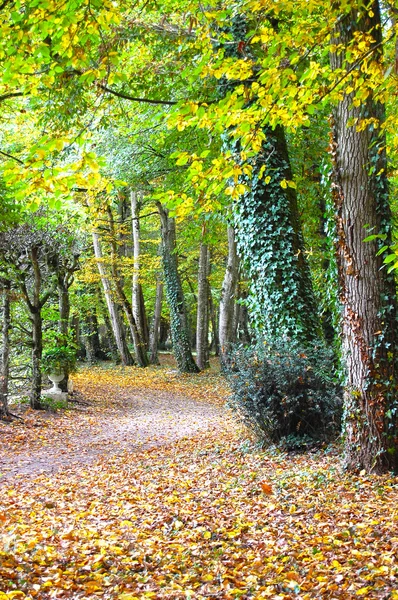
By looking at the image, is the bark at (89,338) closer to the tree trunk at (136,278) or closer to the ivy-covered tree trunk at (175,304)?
the tree trunk at (136,278)

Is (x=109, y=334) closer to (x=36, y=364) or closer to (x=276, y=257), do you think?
(x=36, y=364)

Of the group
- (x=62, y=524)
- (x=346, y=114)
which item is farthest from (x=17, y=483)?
(x=346, y=114)

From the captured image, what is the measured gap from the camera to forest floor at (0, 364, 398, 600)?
3.44 m

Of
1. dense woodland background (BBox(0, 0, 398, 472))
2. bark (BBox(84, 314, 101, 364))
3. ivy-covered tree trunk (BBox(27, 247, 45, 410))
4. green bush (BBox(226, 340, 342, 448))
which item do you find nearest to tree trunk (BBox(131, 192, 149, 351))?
bark (BBox(84, 314, 101, 364))

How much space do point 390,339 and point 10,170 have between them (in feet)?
13.0

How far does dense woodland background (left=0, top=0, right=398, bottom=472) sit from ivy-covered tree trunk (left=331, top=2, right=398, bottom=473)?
16 mm

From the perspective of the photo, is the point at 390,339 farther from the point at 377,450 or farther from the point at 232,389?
the point at 232,389

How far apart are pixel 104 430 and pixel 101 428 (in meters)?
0.23

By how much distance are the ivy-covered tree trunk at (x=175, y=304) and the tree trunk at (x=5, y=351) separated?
27.7 feet

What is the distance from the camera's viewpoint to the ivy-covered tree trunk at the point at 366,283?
17.9 feet

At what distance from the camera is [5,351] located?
10.4 m

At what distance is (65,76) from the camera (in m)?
5.59

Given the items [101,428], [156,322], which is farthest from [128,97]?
[156,322]

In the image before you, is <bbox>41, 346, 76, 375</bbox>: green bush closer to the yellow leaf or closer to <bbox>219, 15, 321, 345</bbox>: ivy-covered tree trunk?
<bbox>219, 15, 321, 345</bbox>: ivy-covered tree trunk
